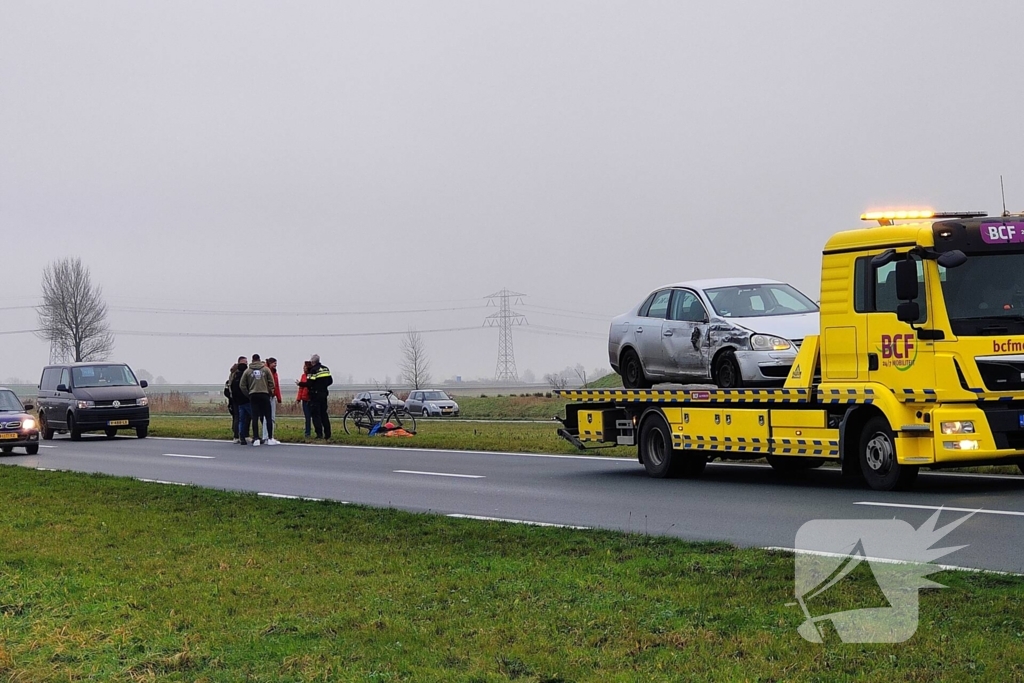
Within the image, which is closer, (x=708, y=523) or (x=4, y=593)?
(x=4, y=593)

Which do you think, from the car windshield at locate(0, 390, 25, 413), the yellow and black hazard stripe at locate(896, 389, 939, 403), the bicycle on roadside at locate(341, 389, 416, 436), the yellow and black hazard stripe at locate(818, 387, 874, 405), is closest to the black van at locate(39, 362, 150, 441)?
the car windshield at locate(0, 390, 25, 413)

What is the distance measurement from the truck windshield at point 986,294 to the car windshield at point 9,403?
2083 centimetres

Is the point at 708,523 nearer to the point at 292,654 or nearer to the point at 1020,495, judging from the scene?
the point at 1020,495

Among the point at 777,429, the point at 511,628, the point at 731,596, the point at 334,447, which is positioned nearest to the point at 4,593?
the point at 511,628

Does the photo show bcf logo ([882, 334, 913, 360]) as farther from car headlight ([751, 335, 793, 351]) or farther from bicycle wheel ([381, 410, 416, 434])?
bicycle wheel ([381, 410, 416, 434])

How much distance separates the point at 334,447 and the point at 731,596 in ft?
64.1

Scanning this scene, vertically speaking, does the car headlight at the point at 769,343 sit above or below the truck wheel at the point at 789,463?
above

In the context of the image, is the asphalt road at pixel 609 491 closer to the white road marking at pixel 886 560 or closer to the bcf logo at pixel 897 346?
the white road marking at pixel 886 560

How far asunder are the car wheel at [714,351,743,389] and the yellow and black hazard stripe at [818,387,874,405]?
5.52ft

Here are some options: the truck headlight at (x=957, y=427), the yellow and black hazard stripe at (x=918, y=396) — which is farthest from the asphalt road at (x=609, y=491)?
the yellow and black hazard stripe at (x=918, y=396)

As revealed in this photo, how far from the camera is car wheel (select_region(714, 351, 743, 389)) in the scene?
52.0 ft

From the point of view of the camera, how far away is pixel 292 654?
6.80 metres

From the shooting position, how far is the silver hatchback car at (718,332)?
15.5 metres

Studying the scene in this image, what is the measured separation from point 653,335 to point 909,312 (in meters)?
4.56
